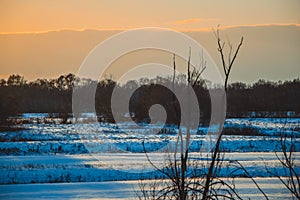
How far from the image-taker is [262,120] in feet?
104

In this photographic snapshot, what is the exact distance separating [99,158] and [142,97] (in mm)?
20335

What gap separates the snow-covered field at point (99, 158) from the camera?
37.4 ft

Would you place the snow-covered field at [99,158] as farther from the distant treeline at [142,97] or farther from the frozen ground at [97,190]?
the distant treeline at [142,97]

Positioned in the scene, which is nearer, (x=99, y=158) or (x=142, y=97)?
(x=99, y=158)

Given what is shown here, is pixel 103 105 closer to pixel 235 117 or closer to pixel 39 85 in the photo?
pixel 235 117

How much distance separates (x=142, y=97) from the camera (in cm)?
3622

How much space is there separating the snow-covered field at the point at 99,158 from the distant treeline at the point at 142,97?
317 centimetres

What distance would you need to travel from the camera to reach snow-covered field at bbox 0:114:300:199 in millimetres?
11414

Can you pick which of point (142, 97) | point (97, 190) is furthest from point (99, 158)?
point (142, 97)

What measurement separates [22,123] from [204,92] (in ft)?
33.7

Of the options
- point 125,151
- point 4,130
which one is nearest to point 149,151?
point 125,151

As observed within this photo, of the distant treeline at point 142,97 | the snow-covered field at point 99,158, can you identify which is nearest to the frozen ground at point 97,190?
the snow-covered field at point 99,158

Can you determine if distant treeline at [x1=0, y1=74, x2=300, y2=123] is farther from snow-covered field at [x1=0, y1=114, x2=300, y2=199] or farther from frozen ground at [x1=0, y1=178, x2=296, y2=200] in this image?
frozen ground at [x1=0, y1=178, x2=296, y2=200]

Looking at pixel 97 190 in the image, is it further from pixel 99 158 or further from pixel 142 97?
pixel 142 97
